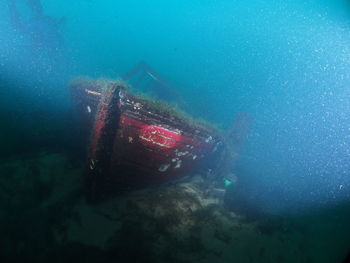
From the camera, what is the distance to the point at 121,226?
171 inches

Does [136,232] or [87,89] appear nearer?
[136,232]

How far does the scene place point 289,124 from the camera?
96.1 feet

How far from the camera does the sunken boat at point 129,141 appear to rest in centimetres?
437

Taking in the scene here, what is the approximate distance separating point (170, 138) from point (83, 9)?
19973 centimetres

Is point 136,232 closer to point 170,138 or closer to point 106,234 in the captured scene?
point 106,234

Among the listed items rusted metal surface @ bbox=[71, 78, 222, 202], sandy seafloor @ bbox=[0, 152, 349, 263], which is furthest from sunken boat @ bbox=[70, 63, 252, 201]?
sandy seafloor @ bbox=[0, 152, 349, 263]

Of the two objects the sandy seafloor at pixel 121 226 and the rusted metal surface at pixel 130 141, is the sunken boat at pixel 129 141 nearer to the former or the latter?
the rusted metal surface at pixel 130 141

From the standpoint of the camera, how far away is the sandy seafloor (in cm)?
396

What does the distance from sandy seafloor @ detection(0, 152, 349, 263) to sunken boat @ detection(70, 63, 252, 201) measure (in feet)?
1.82

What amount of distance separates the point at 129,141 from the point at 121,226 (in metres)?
1.78

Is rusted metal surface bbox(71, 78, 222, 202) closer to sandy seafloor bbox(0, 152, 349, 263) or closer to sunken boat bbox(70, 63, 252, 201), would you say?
sunken boat bbox(70, 63, 252, 201)

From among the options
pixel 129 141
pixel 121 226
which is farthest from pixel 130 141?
pixel 121 226

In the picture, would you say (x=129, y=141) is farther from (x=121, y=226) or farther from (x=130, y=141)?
(x=121, y=226)

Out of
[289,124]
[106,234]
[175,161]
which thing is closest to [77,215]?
[106,234]
